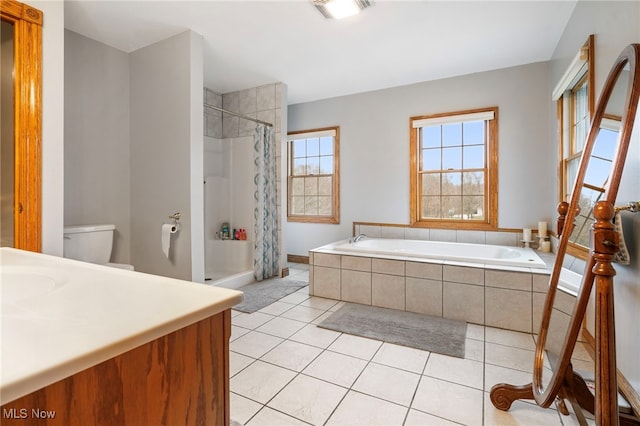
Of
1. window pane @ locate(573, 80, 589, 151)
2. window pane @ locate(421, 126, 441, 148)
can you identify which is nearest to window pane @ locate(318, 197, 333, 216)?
window pane @ locate(421, 126, 441, 148)

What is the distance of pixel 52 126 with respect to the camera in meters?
2.13

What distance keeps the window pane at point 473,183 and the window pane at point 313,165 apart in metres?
1.95

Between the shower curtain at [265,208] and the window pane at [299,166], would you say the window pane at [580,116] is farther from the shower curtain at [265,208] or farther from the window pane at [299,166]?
the window pane at [299,166]

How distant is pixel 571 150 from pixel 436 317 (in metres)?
1.81

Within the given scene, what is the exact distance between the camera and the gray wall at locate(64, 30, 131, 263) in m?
2.70

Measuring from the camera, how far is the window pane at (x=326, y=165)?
14.5ft

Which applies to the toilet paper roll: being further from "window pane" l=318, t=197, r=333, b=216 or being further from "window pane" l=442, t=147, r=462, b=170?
"window pane" l=442, t=147, r=462, b=170

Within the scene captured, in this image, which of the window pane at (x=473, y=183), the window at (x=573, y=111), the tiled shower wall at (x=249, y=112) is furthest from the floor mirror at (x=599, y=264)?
the tiled shower wall at (x=249, y=112)

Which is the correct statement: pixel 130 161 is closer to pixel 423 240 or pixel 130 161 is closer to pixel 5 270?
pixel 5 270

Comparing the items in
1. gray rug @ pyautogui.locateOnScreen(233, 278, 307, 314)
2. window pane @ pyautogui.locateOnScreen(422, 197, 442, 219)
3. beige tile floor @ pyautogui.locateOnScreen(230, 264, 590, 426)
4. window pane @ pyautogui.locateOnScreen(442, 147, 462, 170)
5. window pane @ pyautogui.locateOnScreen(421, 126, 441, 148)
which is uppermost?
window pane @ pyautogui.locateOnScreen(421, 126, 441, 148)

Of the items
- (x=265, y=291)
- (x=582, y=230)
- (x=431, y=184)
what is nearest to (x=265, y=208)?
(x=265, y=291)

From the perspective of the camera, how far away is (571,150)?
2.59m

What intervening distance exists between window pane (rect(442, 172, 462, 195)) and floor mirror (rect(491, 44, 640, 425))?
71.7 inches

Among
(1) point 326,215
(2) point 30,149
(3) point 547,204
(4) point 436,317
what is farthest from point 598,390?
(1) point 326,215
